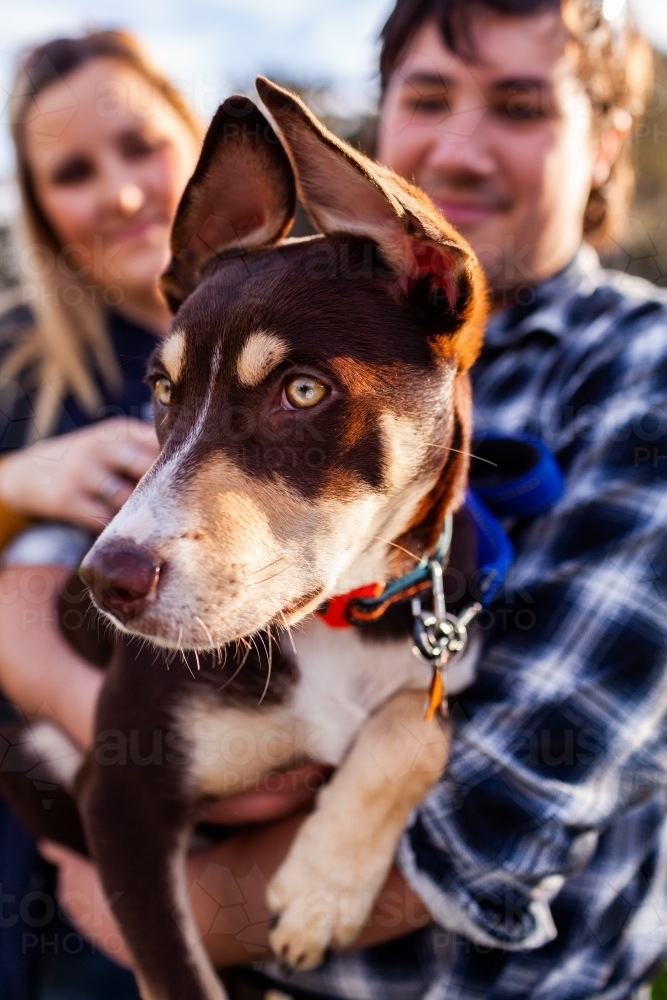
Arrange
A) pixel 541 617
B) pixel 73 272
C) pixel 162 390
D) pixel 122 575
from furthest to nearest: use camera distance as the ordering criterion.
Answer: pixel 73 272
pixel 541 617
pixel 162 390
pixel 122 575

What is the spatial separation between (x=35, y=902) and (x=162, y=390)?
5.65 ft

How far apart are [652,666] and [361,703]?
69 centimetres

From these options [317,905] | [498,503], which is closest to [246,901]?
[317,905]

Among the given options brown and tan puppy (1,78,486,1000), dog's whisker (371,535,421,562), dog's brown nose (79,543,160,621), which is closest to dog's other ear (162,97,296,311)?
brown and tan puppy (1,78,486,1000)

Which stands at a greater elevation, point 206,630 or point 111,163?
point 111,163

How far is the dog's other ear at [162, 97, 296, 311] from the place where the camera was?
1.75 metres

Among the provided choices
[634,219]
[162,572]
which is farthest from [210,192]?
[634,219]

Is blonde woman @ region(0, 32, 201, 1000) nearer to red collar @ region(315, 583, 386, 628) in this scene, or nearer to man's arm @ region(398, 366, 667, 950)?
red collar @ region(315, 583, 386, 628)

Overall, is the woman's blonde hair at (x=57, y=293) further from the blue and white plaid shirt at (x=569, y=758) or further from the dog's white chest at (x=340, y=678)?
the blue and white plaid shirt at (x=569, y=758)

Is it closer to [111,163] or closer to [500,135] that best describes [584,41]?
[500,135]

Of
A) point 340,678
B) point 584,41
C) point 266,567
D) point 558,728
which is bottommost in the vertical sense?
point 340,678

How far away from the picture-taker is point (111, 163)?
3.36m

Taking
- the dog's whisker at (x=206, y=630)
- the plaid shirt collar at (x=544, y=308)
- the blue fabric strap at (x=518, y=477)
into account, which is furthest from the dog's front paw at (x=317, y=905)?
the plaid shirt collar at (x=544, y=308)

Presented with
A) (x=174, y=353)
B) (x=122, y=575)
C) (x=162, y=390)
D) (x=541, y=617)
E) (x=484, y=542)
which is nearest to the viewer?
(x=122, y=575)
